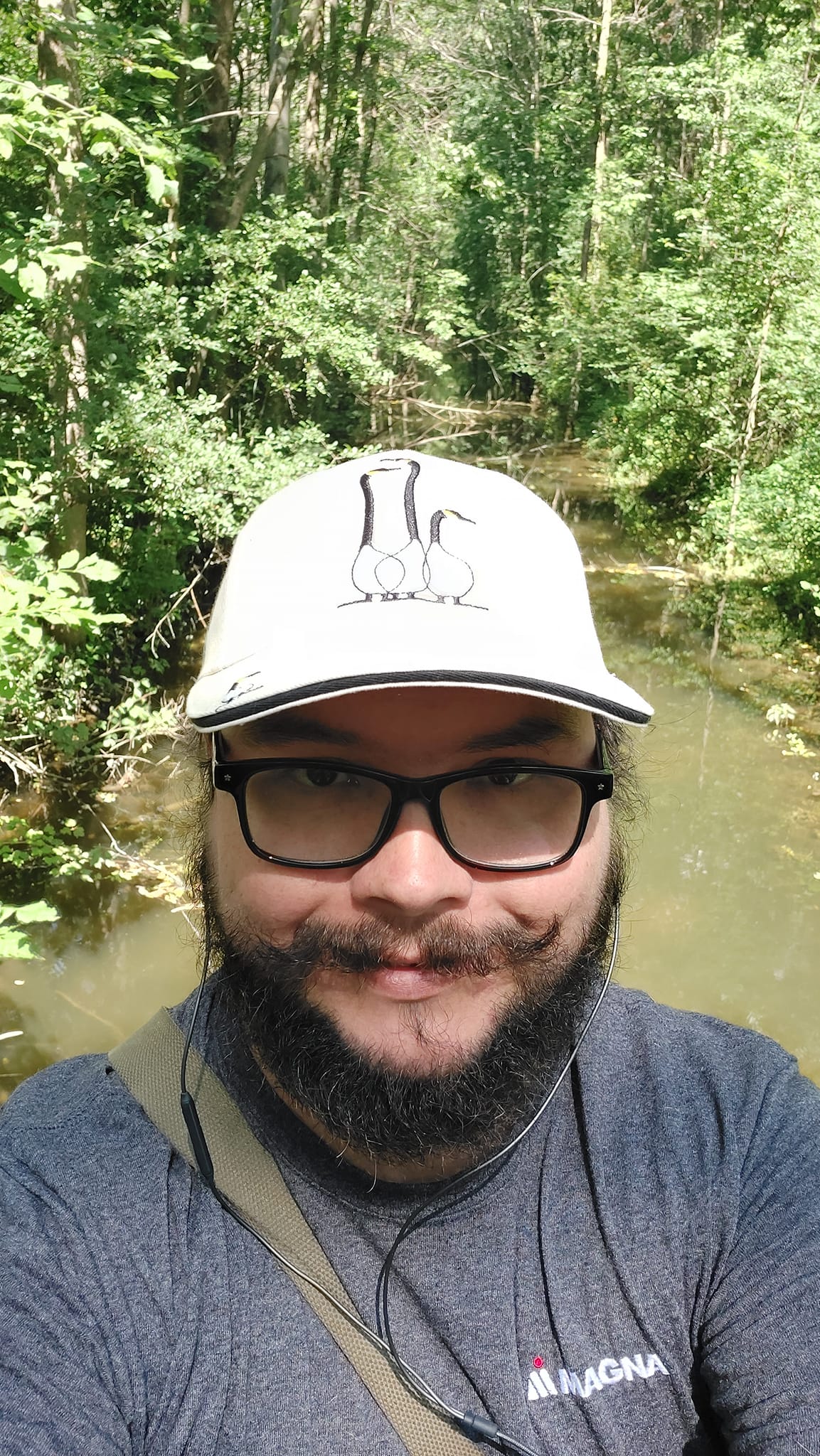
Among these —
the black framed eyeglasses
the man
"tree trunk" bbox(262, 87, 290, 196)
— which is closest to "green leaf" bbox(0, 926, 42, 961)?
the man

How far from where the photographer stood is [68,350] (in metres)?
6.23

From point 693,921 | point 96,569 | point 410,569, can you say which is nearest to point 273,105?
point 96,569

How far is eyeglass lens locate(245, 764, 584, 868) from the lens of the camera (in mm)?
1154

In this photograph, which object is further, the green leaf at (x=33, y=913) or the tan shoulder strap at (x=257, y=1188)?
the green leaf at (x=33, y=913)

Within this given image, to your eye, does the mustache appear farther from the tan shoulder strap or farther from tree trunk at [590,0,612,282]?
tree trunk at [590,0,612,282]

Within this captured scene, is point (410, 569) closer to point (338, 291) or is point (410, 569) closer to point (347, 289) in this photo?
point (338, 291)

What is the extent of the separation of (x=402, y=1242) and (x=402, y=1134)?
11 centimetres

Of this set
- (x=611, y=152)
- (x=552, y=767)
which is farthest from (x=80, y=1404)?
(x=611, y=152)

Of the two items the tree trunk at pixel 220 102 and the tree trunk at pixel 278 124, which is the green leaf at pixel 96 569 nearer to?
the tree trunk at pixel 220 102

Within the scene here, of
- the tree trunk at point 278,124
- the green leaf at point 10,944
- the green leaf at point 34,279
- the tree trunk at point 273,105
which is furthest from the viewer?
the tree trunk at point 278,124

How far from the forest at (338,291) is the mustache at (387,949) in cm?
224

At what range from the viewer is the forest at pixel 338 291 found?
5672 millimetres

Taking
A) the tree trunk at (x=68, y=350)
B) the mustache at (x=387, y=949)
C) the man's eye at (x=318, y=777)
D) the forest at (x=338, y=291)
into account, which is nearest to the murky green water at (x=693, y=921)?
the forest at (x=338, y=291)

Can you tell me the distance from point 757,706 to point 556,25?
1846cm
